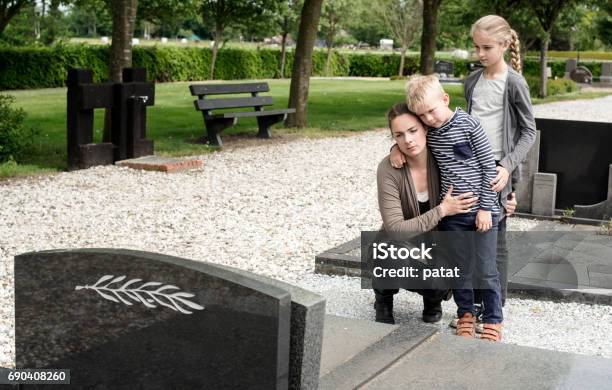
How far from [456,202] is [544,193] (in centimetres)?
491

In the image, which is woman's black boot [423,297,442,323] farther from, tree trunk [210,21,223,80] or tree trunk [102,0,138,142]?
tree trunk [210,21,223,80]

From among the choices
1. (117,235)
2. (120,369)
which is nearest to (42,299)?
(120,369)

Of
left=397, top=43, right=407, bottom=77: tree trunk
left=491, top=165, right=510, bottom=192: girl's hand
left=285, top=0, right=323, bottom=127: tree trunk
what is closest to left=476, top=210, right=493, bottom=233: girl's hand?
left=491, top=165, right=510, bottom=192: girl's hand

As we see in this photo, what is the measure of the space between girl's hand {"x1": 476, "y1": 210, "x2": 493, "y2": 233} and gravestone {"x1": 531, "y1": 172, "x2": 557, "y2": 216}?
4708mm

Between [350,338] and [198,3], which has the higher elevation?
[198,3]

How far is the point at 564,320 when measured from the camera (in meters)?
5.66

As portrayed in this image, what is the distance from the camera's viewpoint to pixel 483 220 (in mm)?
4547

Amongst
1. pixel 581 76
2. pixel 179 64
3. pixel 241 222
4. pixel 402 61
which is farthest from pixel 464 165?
pixel 402 61

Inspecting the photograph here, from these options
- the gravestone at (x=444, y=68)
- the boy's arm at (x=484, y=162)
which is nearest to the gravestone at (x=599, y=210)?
the boy's arm at (x=484, y=162)

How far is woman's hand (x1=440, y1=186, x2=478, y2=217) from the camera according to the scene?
4.45 metres

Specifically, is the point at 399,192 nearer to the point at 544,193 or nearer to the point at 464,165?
the point at 464,165

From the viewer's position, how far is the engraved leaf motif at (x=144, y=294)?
9.15ft

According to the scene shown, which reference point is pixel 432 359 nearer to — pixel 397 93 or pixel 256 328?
pixel 256 328

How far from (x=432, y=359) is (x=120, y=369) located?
1.46 metres
